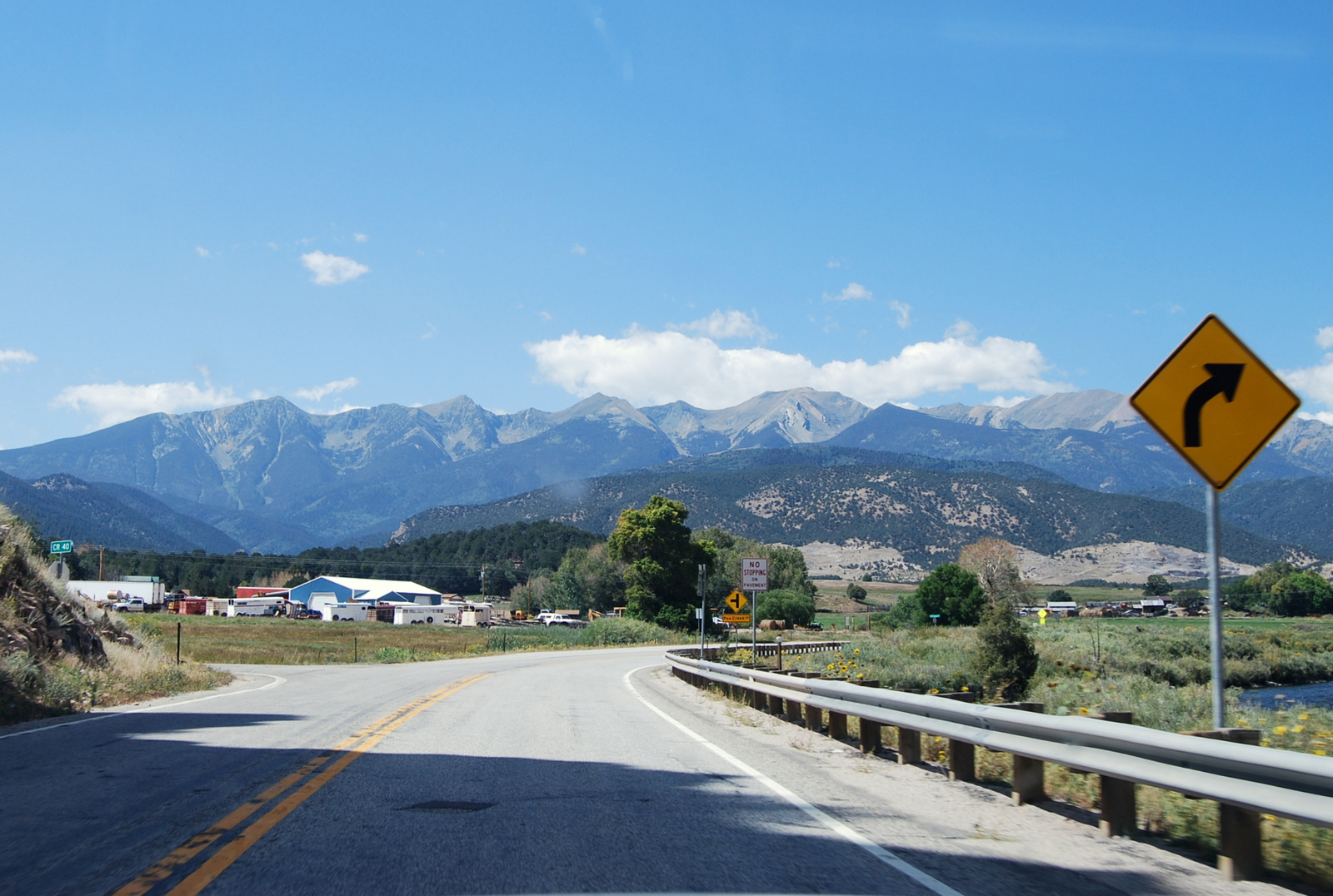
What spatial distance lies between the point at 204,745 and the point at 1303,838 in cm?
1027

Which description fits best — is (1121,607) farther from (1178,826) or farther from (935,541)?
(1178,826)

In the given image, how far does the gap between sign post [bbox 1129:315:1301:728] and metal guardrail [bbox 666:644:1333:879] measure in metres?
1.09

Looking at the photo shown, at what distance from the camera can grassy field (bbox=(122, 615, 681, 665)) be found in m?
44.7

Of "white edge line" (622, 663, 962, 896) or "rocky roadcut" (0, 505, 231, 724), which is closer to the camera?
"white edge line" (622, 663, 962, 896)

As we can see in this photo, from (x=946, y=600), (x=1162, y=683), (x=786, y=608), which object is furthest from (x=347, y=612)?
(x=1162, y=683)

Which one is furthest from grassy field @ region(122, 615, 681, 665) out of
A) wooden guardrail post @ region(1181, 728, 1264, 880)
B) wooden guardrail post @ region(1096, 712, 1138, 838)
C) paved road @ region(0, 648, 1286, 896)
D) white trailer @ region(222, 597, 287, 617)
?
wooden guardrail post @ region(1181, 728, 1264, 880)

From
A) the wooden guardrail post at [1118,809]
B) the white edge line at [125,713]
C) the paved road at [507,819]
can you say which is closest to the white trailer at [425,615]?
the white edge line at [125,713]

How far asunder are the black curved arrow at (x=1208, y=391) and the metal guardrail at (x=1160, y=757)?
7.46ft

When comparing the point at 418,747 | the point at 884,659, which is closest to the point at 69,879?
the point at 418,747

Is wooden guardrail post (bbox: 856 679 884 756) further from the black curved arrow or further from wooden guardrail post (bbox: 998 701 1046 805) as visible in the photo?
the black curved arrow

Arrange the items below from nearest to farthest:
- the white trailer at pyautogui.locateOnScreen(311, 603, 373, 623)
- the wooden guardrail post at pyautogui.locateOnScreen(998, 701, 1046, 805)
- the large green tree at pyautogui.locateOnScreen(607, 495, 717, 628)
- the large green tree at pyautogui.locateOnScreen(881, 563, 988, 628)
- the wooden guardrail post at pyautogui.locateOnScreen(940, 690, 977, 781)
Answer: the wooden guardrail post at pyautogui.locateOnScreen(998, 701, 1046, 805) → the wooden guardrail post at pyautogui.locateOnScreen(940, 690, 977, 781) → the large green tree at pyautogui.locateOnScreen(607, 495, 717, 628) → the large green tree at pyautogui.locateOnScreen(881, 563, 988, 628) → the white trailer at pyautogui.locateOnScreen(311, 603, 373, 623)

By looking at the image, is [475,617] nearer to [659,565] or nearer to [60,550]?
[659,565]

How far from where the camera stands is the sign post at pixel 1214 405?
7496 millimetres

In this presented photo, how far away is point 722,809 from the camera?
7.91 meters
